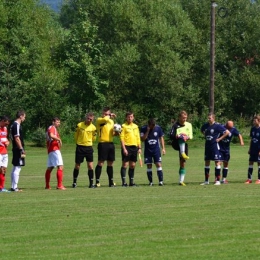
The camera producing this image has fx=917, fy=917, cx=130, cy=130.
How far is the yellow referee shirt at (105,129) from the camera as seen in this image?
76.7ft

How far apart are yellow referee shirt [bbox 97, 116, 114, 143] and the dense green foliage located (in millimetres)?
37111

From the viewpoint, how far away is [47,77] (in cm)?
6272

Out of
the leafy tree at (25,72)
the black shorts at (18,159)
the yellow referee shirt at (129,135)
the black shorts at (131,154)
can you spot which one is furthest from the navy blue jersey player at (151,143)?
the leafy tree at (25,72)

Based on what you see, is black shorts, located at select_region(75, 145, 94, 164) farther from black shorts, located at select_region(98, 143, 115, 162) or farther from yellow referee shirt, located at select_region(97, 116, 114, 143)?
yellow referee shirt, located at select_region(97, 116, 114, 143)

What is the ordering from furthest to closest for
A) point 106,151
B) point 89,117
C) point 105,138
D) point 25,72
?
point 25,72
point 105,138
point 106,151
point 89,117

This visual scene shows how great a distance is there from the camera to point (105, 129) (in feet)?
76.8

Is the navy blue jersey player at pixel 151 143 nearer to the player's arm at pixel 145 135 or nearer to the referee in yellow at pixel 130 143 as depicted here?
the player's arm at pixel 145 135

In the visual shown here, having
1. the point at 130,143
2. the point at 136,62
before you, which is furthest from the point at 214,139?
the point at 136,62

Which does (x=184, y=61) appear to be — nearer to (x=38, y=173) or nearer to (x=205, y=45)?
(x=205, y=45)

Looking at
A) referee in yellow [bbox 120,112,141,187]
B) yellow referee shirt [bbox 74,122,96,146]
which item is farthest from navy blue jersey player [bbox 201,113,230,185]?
yellow referee shirt [bbox 74,122,96,146]

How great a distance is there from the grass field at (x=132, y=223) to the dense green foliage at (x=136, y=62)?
4104 centimetres

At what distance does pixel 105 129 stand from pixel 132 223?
9251 mm

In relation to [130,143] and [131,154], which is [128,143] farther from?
[131,154]

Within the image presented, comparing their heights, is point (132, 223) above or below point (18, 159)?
below
